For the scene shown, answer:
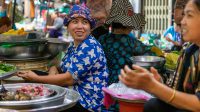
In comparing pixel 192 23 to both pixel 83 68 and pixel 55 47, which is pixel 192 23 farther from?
pixel 55 47

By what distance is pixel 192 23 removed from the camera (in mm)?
1709

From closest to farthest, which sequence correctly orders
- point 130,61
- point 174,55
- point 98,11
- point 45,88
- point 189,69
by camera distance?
point 189,69
point 45,88
point 130,61
point 174,55
point 98,11

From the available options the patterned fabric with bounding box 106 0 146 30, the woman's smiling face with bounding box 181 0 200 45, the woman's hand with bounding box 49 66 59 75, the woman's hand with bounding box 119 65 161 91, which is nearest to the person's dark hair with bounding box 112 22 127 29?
the patterned fabric with bounding box 106 0 146 30

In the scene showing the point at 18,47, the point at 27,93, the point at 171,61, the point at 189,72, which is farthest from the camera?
the point at 171,61

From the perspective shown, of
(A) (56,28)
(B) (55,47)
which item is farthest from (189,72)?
(A) (56,28)

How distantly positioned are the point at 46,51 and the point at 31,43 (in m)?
0.36

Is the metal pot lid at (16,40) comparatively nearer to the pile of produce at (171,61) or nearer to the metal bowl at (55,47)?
the metal bowl at (55,47)

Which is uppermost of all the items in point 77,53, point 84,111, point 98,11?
point 98,11

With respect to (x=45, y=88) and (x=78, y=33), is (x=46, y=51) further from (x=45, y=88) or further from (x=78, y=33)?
(x=45, y=88)

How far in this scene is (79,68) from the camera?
107 inches

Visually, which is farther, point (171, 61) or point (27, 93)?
point (171, 61)

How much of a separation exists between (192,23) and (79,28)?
52.5 inches

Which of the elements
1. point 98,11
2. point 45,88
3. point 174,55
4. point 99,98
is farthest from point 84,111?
point 98,11

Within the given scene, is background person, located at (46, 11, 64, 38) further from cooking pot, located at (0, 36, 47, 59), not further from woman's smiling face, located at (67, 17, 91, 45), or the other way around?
woman's smiling face, located at (67, 17, 91, 45)
